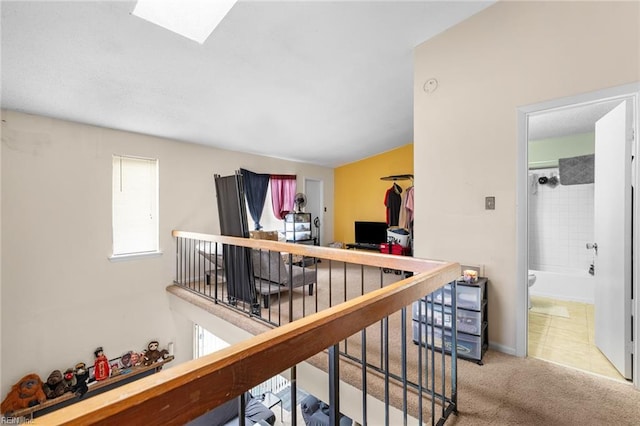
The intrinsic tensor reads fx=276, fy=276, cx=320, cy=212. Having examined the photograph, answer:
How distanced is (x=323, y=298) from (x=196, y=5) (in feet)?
10.4

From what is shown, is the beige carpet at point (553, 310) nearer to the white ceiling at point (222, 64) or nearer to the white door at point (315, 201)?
the white ceiling at point (222, 64)

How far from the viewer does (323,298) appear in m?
3.45

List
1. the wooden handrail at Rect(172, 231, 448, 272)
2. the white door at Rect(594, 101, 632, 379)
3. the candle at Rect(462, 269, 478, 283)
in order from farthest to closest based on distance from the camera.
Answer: the candle at Rect(462, 269, 478, 283)
the white door at Rect(594, 101, 632, 379)
the wooden handrail at Rect(172, 231, 448, 272)

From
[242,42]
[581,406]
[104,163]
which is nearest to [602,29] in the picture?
[581,406]

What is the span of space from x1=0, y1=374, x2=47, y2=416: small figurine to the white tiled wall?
271 inches

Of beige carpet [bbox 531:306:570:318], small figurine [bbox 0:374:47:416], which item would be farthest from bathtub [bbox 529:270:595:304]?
small figurine [bbox 0:374:47:416]

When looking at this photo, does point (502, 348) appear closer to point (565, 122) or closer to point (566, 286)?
point (566, 286)

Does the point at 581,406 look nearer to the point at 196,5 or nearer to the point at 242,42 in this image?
the point at 242,42

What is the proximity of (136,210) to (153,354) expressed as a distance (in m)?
2.08

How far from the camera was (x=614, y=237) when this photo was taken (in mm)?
1987

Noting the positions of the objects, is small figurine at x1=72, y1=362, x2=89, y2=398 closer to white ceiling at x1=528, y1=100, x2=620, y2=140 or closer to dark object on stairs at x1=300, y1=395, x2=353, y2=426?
dark object on stairs at x1=300, y1=395, x2=353, y2=426

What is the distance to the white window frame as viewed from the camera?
382 cm

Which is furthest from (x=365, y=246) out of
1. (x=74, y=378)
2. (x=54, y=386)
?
(x=54, y=386)

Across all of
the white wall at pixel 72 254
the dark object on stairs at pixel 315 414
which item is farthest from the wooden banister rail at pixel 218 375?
the white wall at pixel 72 254
